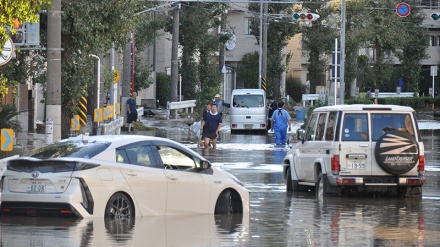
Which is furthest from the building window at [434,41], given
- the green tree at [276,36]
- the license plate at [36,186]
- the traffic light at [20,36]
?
the license plate at [36,186]

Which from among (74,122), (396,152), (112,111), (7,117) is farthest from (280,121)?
(396,152)

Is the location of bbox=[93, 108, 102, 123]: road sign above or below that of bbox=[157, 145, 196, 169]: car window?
above

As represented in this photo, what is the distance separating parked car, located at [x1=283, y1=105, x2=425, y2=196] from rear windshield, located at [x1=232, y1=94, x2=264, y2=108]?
28839 mm

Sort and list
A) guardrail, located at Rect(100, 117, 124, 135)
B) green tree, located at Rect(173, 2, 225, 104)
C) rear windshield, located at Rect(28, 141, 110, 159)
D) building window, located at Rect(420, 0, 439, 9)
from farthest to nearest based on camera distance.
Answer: building window, located at Rect(420, 0, 439, 9)
green tree, located at Rect(173, 2, 225, 104)
guardrail, located at Rect(100, 117, 124, 135)
rear windshield, located at Rect(28, 141, 110, 159)

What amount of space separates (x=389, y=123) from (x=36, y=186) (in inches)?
323

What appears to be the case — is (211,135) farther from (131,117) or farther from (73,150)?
(73,150)

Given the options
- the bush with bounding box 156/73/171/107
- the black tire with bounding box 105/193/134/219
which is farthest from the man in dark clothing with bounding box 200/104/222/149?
the bush with bounding box 156/73/171/107

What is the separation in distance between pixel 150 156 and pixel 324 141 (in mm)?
5863

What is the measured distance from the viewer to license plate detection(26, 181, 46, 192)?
48.9 ft

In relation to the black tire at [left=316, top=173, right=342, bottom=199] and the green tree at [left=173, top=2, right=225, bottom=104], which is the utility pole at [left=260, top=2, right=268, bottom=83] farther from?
the black tire at [left=316, top=173, right=342, bottom=199]

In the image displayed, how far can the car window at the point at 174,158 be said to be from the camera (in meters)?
16.1

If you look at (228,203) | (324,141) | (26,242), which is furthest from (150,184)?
(324,141)

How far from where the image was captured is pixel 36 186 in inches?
589

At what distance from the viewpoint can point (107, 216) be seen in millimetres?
15000
